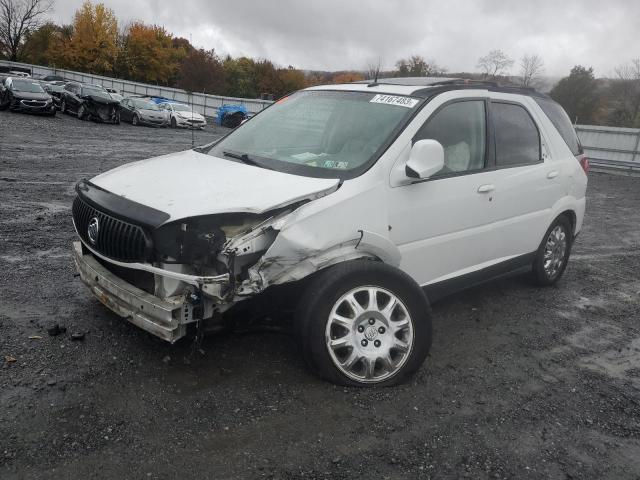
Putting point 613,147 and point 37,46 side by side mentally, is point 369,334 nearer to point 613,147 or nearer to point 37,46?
point 613,147

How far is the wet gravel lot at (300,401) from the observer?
2.69m

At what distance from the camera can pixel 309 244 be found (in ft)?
10.1

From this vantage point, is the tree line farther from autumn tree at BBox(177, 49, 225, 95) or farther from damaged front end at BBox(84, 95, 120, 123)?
damaged front end at BBox(84, 95, 120, 123)

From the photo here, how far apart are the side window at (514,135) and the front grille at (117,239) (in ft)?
9.17

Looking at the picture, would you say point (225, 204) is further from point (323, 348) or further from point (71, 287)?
point (71, 287)

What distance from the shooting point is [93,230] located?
11.0 feet

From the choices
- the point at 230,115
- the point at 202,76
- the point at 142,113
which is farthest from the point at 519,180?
the point at 202,76

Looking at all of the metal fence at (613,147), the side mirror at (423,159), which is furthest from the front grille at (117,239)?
the metal fence at (613,147)

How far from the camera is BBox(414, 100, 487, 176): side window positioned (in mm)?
3908

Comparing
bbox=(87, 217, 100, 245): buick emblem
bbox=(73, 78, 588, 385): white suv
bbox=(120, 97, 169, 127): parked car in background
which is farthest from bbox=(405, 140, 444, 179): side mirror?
bbox=(120, 97, 169, 127): parked car in background

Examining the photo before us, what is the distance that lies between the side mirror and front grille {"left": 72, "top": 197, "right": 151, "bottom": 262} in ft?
5.44

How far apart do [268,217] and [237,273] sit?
36 centimetres

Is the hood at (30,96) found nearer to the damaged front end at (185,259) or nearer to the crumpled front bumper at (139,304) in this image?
the crumpled front bumper at (139,304)

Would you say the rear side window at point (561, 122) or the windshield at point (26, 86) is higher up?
the windshield at point (26, 86)
